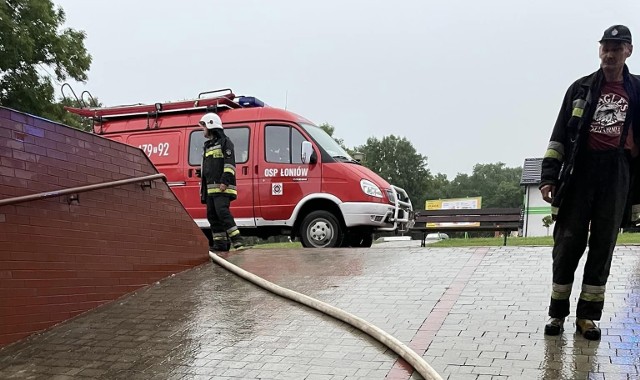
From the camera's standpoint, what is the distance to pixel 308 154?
28.7 ft

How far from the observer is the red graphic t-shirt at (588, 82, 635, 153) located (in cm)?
387

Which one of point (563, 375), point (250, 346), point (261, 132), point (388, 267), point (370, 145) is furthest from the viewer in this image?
point (370, 145)

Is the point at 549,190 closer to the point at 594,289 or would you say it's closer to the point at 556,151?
the point at 556,151

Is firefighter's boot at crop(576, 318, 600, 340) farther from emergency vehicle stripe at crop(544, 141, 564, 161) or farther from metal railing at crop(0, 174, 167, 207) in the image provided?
metal railing at crop(0, 174, 167, 207)

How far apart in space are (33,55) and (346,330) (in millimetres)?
15806

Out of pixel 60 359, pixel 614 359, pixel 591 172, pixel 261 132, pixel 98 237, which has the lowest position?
pixel 60 359

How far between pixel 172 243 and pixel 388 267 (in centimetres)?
257

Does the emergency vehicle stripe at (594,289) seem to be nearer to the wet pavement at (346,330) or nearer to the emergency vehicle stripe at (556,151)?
the wet pavement at (346,330)

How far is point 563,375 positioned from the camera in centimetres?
332

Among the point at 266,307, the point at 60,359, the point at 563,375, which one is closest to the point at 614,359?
the point at 563,375

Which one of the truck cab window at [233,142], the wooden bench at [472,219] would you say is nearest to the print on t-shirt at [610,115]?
the wooden bench at [472,219]

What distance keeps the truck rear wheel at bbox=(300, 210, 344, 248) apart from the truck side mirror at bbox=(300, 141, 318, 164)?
0.81 meters

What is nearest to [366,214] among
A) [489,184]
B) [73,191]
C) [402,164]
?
[73,191]

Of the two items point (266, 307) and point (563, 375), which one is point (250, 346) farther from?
point (563, 375)
